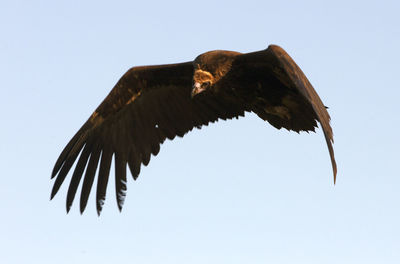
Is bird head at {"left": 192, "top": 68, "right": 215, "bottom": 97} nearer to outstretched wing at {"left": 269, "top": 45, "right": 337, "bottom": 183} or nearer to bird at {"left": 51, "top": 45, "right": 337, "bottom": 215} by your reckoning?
bird at {"left": 51, "top": 45, "right": 337, "bottom": 215}

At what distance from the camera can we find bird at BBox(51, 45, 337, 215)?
427 inches

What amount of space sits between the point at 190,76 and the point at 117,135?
1.46 metres

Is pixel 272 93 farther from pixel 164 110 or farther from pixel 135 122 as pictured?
pixel 135 122

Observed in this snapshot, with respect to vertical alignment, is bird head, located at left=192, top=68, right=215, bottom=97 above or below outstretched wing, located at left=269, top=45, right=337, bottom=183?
above

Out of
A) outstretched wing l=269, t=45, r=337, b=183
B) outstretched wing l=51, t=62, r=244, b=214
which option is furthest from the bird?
outstretched wing l=269, t=45, r=337, b=183

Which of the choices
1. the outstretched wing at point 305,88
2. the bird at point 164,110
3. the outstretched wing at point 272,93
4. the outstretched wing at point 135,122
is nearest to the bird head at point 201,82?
the bird at point 164,110

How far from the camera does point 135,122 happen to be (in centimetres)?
1255

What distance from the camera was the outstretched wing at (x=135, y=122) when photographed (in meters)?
12.0

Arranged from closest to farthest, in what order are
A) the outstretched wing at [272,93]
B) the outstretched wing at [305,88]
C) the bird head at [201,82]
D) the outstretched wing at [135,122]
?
1. the outstretched wing at [305,88]
2. the outstretched wing at [272,93]
3. the bird head at [201,82]
4. the outstretched wing at [135,122]

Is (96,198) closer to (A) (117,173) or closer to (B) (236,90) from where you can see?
(A) (117,173)

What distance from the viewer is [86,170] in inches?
479

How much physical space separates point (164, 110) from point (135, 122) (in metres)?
0.46

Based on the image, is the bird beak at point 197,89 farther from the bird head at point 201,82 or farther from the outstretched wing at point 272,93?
the outstretched wing at point 272,93

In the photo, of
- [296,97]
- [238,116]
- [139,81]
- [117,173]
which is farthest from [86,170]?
[296,97]
